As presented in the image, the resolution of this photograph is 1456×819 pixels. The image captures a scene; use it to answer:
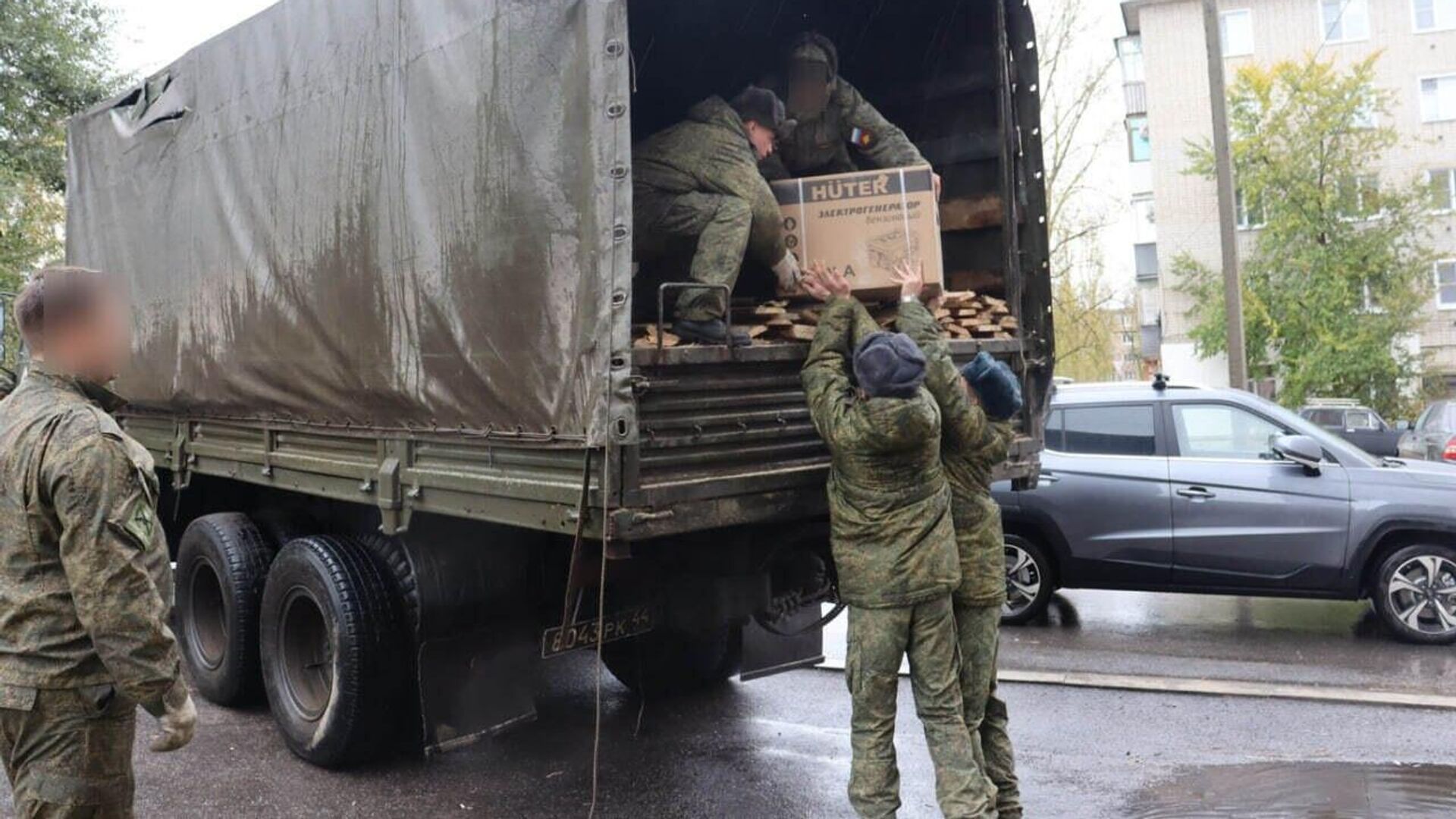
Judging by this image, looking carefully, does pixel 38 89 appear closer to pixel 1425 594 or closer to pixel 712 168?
pixel 712 168

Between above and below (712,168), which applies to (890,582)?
below

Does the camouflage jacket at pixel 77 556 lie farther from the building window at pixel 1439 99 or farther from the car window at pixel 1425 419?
the building window at pixel 1439 99

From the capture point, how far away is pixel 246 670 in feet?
18.1

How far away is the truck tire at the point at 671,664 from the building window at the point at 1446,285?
27134 millimetres

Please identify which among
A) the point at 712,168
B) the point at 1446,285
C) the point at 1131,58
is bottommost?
the point at 712,168

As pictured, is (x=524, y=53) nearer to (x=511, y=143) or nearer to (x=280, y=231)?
(x=511, y=143)

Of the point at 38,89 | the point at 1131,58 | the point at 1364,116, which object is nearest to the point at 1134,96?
the point at 1131,58

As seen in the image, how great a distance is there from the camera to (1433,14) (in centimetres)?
2834

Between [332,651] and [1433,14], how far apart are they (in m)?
32.7

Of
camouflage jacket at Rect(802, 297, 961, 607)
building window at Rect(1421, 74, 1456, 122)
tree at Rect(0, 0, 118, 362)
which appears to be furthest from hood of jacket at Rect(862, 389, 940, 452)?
building window at Rect(1421, 74, 1456, 122)

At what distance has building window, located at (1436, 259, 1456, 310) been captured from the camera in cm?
2702

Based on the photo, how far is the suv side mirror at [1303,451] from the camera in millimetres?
6836

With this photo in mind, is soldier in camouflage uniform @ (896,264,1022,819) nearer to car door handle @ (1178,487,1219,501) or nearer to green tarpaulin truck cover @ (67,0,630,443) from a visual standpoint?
green tarpaulin truck cover @ (67,0,630,443)

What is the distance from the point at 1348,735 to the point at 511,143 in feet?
15.1
